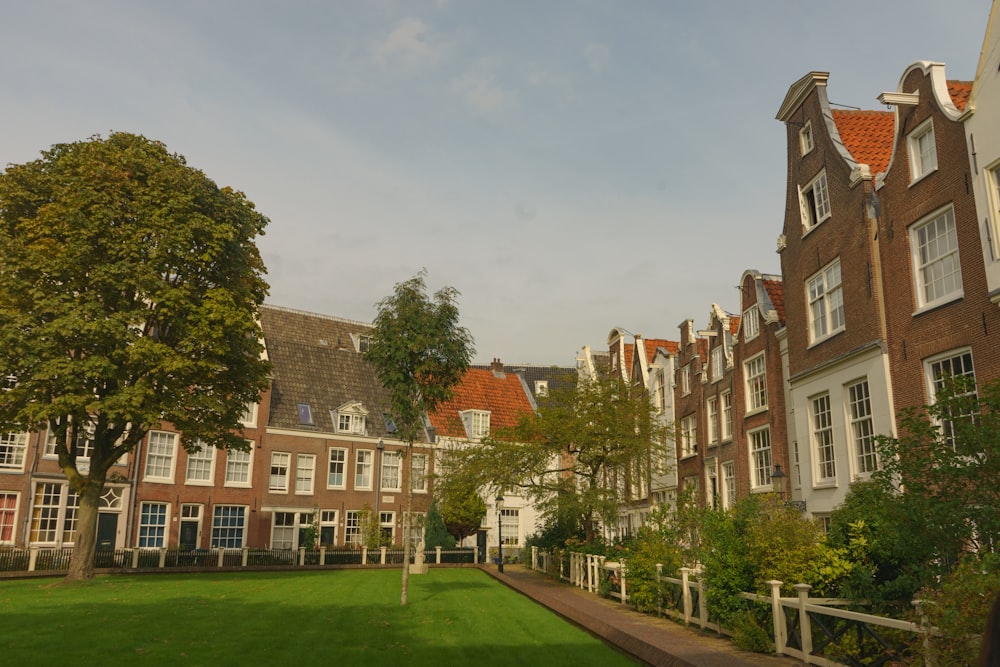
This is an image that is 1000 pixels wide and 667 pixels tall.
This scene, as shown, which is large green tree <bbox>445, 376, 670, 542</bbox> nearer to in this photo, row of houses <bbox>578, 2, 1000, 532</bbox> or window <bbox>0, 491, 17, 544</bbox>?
row of houses <bbox>578, 2, 1000, 532</bbox>

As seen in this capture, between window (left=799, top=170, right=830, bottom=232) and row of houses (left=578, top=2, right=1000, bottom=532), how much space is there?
0.21ft

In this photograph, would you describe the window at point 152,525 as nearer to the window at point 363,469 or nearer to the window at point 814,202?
the window at point 363,469

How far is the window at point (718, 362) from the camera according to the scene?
33938 millimetres

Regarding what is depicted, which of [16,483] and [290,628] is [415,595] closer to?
[290,628]

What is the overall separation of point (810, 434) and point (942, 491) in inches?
550

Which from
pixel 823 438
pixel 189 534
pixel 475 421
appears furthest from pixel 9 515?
pixel 823 438

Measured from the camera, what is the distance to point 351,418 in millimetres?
50781

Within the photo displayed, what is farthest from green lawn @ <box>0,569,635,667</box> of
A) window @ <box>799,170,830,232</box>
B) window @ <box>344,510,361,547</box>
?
window @ <box>344,510,361,547</box>

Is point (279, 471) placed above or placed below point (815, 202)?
below

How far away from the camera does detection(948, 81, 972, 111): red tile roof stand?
65.8 feet

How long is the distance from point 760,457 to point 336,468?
28.5 m

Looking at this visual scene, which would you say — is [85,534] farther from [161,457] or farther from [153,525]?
[161,457]

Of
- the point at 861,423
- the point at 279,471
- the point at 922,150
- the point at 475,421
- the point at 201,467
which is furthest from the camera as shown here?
the point at 475,421

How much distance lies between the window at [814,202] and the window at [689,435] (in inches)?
528
